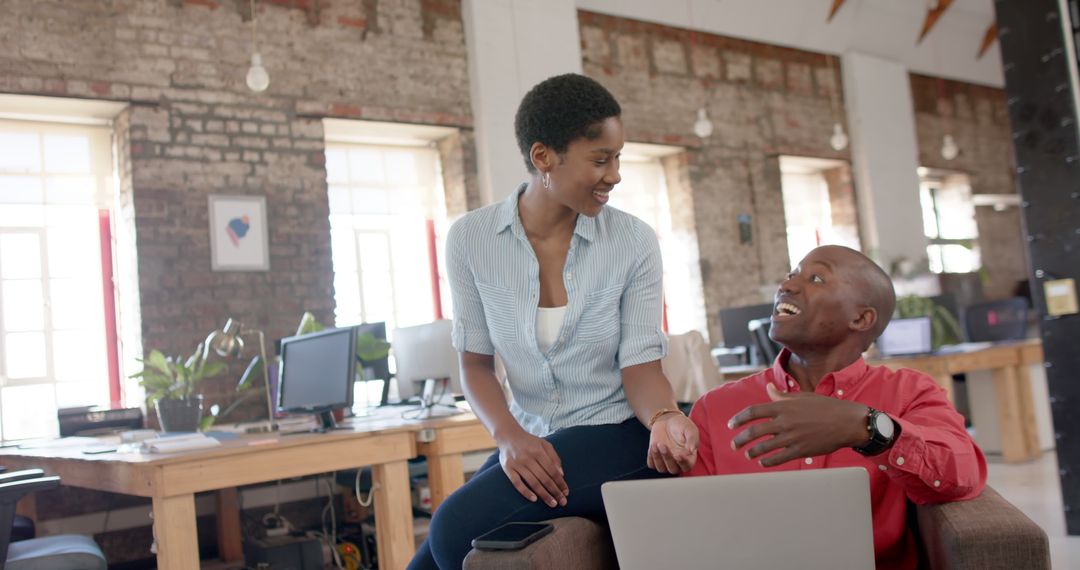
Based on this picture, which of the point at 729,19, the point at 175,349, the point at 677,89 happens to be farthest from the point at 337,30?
the point at 729,19

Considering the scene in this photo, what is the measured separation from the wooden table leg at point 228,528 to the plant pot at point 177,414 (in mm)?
982

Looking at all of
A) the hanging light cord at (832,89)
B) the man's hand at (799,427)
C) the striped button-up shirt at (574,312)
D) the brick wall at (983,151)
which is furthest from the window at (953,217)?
the man's hand at (799,427)

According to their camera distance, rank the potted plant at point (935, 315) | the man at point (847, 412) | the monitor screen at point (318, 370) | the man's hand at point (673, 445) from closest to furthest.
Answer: the man at point (847, 412) → the man's hand at point (673, 445) → the monitor screen at point (318, 370) → the potted plant at point (935, 315)

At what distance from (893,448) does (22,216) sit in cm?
604

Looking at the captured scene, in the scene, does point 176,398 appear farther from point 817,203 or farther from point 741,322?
point 817,203

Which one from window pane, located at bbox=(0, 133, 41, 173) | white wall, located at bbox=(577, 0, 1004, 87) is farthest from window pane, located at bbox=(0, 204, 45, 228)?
white wall, located at bbox=(577, 0, 1004, 87)

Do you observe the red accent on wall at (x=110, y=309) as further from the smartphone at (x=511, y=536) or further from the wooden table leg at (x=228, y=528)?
the smartphone at (x=511, y=536)

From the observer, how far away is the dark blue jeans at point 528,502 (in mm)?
1743

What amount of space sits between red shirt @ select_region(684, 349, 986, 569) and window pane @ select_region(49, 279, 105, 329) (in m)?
5.44

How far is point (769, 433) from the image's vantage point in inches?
56.7

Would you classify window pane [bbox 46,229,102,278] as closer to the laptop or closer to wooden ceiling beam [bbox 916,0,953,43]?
the laptop

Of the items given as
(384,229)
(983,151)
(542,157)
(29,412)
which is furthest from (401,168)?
(983,151)

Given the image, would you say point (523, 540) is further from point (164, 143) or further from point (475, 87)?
point (475, 87)

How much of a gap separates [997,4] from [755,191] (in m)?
5.67
